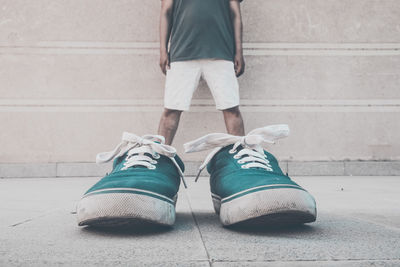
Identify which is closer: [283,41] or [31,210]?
[31,210]

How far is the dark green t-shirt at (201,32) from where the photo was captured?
3.27 m

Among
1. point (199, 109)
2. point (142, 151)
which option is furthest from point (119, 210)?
point (199, 109)

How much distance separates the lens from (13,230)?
1.23 m

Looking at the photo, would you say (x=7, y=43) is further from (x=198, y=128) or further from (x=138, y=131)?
(x=198, y=128)

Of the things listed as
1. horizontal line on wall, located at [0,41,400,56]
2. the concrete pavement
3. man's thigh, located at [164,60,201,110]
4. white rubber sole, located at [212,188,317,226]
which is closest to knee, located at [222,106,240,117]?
man's thigh, located at [164,60,201,110]

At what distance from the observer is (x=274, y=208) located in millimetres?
1127

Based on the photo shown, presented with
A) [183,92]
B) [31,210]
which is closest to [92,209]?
[31,210]

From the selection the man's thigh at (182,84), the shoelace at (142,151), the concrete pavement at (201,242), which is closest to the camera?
the concrete pavement at (201,242)

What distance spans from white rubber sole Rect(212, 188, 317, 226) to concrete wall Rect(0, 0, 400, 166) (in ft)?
9.18

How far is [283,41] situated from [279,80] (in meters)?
0.37

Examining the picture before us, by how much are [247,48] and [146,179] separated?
307cm

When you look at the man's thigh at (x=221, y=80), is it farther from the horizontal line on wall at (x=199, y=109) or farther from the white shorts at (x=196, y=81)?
the horizontal line on wall at (x=199, y=109)

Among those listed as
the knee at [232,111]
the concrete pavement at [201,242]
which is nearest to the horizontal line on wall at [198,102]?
the knee at [232,111]

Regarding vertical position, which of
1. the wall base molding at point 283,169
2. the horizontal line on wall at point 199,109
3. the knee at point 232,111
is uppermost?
the knee at point 232,111
